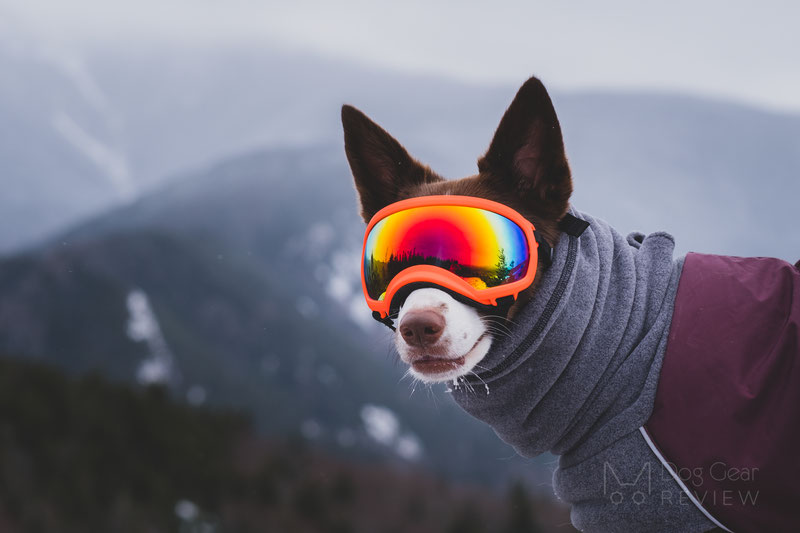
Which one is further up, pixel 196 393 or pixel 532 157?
pixel 532 157

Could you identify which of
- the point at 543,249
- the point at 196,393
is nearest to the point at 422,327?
the point at 543,249

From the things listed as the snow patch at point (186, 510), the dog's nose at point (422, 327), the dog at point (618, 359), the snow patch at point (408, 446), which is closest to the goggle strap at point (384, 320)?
the dog at point (618, 359)

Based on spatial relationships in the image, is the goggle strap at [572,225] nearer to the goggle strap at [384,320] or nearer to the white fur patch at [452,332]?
the white fur patch at [452,332]

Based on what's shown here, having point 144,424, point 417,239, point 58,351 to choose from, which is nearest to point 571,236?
point 417,239

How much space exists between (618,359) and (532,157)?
1173 mm

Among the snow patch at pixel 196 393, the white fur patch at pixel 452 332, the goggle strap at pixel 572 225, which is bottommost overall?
the snow patch at pixel 196 393

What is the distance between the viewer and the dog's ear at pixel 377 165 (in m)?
3.47

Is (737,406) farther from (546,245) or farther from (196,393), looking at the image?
(196,393)

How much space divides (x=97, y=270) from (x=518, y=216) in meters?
178

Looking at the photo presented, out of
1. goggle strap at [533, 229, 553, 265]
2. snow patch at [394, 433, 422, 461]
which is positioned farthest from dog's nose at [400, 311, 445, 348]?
snow patch at [394, 433, 422, 461]

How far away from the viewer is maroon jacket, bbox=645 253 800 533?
2.76 meters

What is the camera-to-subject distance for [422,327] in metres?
→ 2.86

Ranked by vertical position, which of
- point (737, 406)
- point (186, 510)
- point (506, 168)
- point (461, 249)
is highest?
point (506, 168)

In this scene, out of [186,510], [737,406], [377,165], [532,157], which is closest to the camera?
[737,406]
